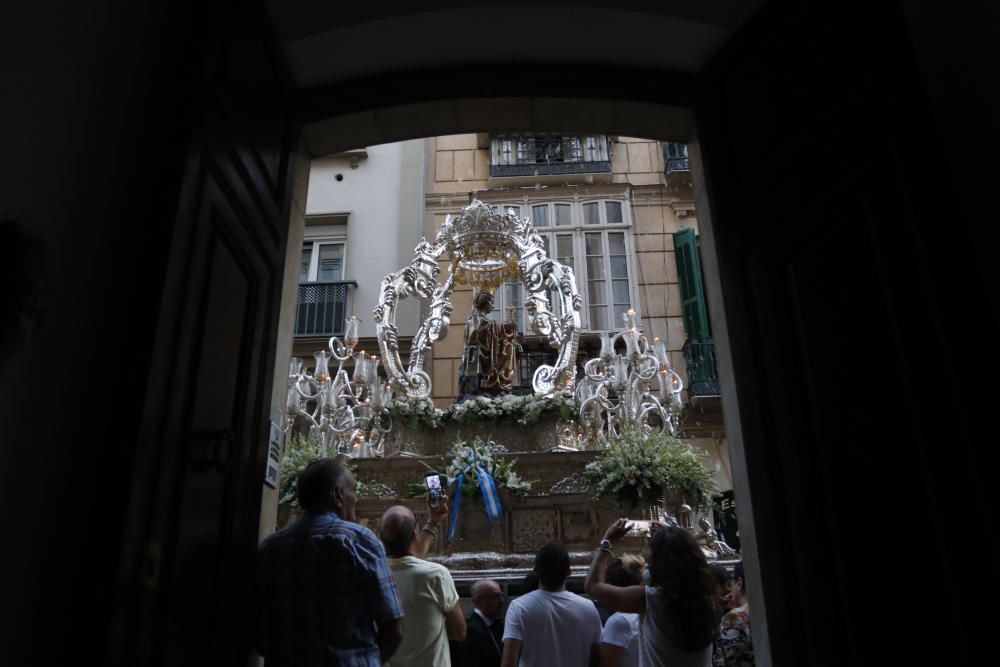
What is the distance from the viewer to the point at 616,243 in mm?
14977

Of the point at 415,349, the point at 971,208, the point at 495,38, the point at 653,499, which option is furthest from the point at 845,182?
the point at 415,349

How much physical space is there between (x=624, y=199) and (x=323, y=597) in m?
14.1

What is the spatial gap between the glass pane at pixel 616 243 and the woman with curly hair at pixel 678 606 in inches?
495

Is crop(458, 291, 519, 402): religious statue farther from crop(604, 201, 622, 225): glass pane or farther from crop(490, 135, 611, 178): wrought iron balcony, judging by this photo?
crop(490, 135, 611, 178): wrought iron balcony

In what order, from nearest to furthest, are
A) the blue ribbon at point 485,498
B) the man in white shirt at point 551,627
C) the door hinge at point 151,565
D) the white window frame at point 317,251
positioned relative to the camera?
the door hinge at point 151,565, the man in white shirt at point 551,627, the blue ribbon at point 485,498, the white window frame at point 317,251

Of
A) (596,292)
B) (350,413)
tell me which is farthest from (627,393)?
(596,292)

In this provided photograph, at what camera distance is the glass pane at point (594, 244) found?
14.9m

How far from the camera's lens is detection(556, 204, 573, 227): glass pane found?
15.2 metres

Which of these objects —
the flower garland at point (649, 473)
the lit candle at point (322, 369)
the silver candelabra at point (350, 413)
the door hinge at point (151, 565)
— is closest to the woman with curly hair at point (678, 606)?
the door hinge at point (151, 565)

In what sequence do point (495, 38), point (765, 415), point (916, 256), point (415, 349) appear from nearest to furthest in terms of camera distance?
point (916, 256), point (765, 415), point (495, 38), point (415, 349)

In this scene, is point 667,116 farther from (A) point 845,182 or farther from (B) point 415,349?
(B) point 415,349

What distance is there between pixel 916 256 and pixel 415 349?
6935 mm

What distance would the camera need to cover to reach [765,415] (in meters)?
2.25

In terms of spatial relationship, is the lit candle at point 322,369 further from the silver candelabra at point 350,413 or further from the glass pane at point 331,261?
the glass pane at point 331,261
